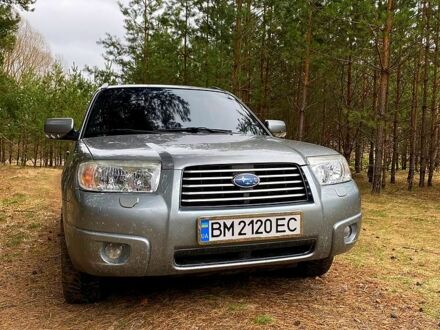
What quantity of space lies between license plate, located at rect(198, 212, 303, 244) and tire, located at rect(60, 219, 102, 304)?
921mm

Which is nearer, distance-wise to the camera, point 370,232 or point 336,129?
point 370,232

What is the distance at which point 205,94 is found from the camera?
4.21m

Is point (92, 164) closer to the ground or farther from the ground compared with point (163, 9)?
closer to the ground

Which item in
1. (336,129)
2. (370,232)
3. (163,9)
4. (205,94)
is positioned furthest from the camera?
(336,129)

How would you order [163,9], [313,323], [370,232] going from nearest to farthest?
1. [313,323]
2. [370,232]
3. [163,9]

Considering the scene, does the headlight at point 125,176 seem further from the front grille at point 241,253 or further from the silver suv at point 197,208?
the front grille at point 241,253

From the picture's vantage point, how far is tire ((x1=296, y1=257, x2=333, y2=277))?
3.41m

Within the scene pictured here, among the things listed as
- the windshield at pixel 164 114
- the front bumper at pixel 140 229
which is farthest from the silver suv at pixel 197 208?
the windshield at pixel 164 114

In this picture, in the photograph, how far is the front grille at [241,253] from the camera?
2.57 metres

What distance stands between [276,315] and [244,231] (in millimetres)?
657

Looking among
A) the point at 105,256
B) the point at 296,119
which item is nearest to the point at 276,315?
the point at 105,256

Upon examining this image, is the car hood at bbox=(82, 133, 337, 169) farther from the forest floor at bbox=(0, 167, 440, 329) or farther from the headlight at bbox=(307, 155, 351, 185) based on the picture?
the forest floor at bbox=(0, 167, 440, 329)

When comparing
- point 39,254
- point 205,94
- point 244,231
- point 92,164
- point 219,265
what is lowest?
point 39,254

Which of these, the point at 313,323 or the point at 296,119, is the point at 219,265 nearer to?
the point at 313,323
